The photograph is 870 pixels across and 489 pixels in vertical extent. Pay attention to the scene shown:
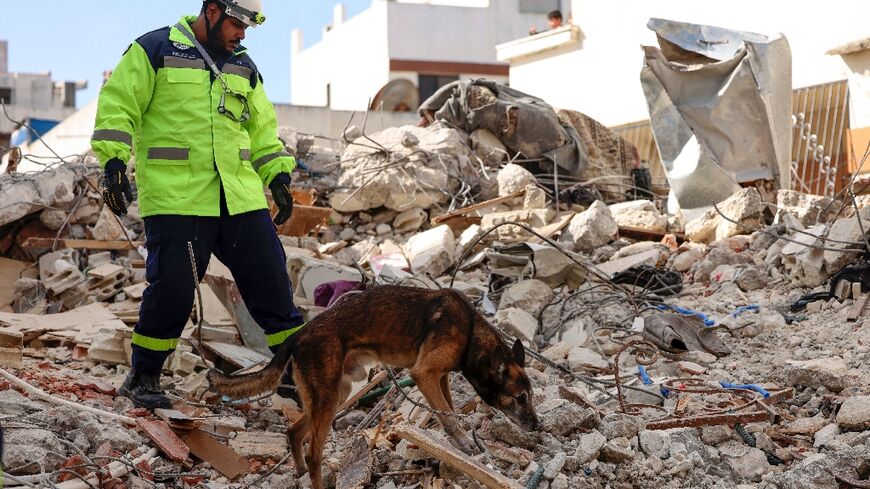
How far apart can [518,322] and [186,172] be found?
2.71m

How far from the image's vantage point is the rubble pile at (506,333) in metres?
4.20

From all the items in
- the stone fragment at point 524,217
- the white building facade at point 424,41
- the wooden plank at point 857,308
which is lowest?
the wooden plank at point 857,308

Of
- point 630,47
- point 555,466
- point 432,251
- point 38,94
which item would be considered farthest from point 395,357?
point 38,94

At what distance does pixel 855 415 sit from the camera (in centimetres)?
466

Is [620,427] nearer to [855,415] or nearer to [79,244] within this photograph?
[855,415]

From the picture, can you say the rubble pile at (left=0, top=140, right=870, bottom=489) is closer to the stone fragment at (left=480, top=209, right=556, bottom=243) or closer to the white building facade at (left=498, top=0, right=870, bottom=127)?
the stone fragment at (left=480, top=209, right=556, bottom=243)

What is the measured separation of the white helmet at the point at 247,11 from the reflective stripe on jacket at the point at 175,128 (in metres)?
0.27

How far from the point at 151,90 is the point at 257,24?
2.13ft

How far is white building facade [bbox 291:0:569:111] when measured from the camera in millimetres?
27781

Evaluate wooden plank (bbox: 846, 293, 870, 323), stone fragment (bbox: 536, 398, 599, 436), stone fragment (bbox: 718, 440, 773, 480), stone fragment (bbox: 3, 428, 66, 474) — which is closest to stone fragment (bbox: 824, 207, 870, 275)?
wooden plank (bbox: 846, 293, 870, 323)

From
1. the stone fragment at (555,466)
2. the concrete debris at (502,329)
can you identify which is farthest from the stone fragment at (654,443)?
the stone fragment at (555,466)

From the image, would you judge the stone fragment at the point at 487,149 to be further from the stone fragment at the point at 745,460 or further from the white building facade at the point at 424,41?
the white building facade at the point at 424,41

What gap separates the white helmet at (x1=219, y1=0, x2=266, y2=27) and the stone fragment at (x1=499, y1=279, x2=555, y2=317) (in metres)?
3.34

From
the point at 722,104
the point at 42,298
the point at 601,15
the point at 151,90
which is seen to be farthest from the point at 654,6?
the point at 151,90
